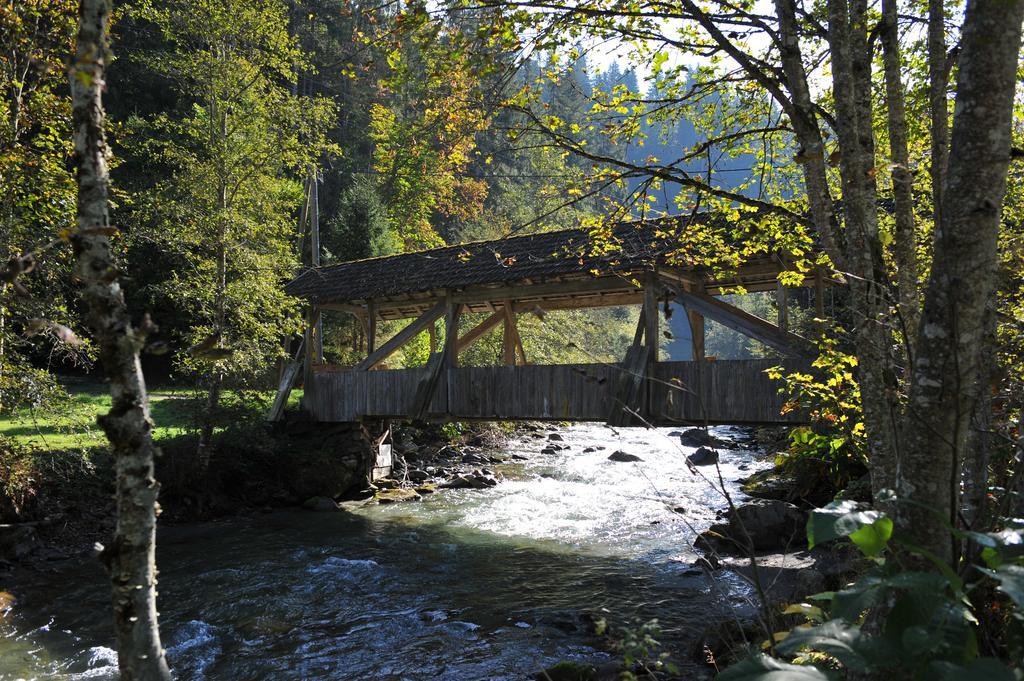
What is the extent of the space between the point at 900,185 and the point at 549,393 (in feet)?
22.2

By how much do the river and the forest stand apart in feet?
0.22

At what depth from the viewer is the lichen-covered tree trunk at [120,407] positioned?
2.25 meters

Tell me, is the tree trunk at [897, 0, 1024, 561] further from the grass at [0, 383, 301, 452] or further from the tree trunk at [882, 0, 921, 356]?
the grass at [0, 383, 301, 452]

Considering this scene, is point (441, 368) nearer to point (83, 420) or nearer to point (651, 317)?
point (651, 317)

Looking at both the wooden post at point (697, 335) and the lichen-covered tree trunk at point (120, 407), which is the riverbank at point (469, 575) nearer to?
the wooden post at point (697, 335)

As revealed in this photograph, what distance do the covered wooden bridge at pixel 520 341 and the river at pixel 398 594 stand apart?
1.47m

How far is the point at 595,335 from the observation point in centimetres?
2562

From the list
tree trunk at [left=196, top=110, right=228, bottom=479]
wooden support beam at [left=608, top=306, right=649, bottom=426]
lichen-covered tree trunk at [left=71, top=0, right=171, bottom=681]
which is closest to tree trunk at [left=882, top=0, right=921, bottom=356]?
lichen-covered tree trunk at [left=71, top=0, right=171, bottom=681]

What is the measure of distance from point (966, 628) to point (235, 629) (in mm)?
6331

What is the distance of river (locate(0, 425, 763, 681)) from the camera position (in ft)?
18.4

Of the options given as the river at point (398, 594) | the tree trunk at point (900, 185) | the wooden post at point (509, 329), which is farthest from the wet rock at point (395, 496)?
the tree trunk at point (900, 185)

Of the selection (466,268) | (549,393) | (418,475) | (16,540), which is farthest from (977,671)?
(418,475)

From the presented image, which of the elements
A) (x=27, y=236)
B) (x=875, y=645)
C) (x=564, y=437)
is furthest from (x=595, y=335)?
(x=875, y=645)

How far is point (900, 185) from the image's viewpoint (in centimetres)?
344
